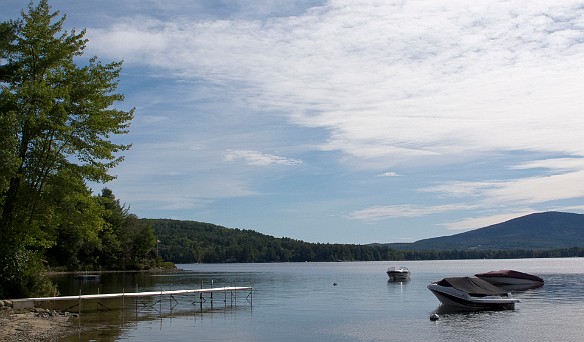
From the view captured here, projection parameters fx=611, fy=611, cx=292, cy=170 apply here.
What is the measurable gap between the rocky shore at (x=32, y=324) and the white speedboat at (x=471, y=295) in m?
29.8

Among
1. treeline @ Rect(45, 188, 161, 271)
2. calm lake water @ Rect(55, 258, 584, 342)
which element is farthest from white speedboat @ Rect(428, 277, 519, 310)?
treeline @ Rect(45, 188, 161, 271)

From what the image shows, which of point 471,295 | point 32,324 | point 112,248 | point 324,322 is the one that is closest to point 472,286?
point 471,295

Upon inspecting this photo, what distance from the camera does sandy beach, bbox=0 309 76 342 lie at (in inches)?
1105

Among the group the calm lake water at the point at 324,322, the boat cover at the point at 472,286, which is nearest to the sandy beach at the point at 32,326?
the calm lake water at the point at 324,322

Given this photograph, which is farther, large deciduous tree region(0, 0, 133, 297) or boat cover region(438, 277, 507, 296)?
boat cover region(438, 277, 507, 296)

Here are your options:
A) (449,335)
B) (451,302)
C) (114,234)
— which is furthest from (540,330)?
(114,234)

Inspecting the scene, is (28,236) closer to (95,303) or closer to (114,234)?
(95,303)

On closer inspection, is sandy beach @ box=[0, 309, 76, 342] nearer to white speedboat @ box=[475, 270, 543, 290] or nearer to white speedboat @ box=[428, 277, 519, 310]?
white speedboat @ box=[428, 277, 519, 310]

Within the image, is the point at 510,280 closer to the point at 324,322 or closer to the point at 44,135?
the point at 324,322

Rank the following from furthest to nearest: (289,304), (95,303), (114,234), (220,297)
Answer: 1. (114,234)
2. (220,297)
3. (289,304)
4. (95,303)

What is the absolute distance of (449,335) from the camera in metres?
34.8

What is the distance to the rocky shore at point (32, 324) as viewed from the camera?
28.1 m

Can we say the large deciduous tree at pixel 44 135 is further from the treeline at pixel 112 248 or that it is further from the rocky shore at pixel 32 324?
the treeline at pixel 112 248

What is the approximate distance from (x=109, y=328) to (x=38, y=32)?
1892 cm
